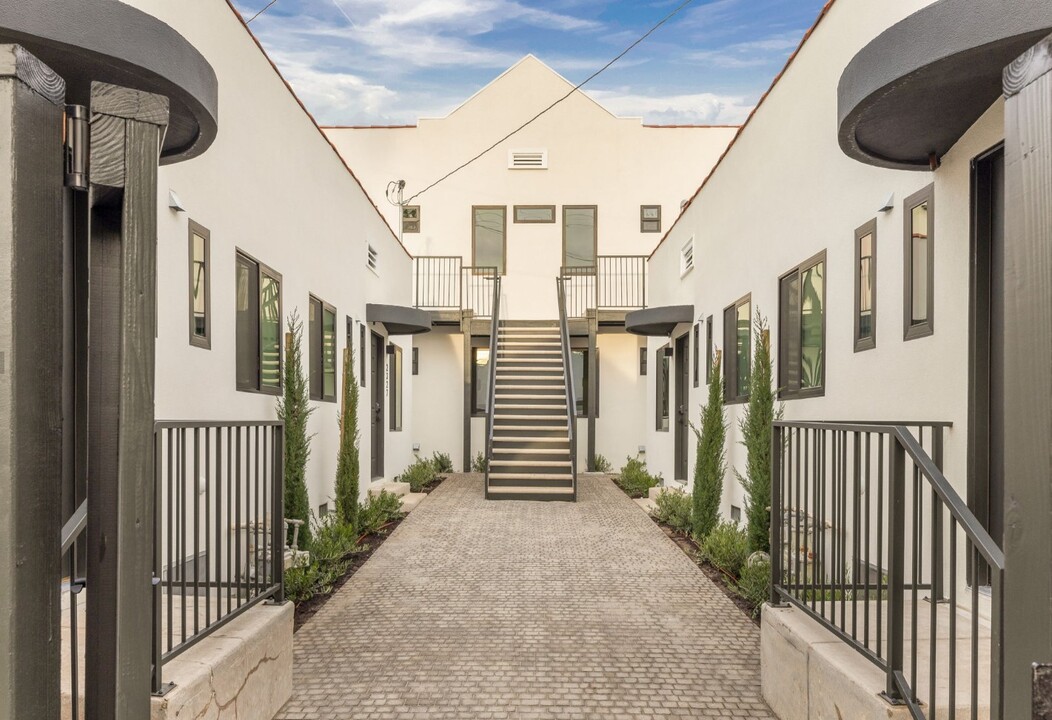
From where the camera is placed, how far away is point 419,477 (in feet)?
43.2

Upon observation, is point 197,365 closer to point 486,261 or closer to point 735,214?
point 735,214

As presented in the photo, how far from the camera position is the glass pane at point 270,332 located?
723 cm

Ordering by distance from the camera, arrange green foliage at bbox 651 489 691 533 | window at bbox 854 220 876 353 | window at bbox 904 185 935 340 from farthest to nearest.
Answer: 1. green foliage at bbox 651 489 691 533
2. window at bbox 854 220 876 353
3. window at bbox 904 185 935 340

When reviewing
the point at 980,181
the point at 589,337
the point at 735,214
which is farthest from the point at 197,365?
the point at 589,337

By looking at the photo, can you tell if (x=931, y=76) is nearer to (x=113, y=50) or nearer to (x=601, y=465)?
(x=113, y=50)

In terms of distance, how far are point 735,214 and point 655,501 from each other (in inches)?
172

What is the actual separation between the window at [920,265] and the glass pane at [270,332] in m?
5.28

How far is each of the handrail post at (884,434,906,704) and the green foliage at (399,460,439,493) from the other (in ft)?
34.5

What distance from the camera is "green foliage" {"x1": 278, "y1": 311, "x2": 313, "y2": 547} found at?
6992mm

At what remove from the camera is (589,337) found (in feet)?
50.7

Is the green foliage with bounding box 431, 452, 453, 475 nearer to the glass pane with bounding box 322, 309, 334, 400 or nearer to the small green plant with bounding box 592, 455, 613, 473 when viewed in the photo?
the small green plant with bounding box 592, 455, 613, 473

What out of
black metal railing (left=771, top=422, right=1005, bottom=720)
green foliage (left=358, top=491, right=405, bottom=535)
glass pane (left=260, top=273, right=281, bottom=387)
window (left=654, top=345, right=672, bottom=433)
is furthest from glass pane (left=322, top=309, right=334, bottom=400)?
black metal railing (left=771, top=422, right=1005, bottom=720)

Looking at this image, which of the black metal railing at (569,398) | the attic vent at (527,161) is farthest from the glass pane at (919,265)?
the attic vent at (527,161)

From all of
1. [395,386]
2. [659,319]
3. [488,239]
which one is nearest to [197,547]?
[659,319]
